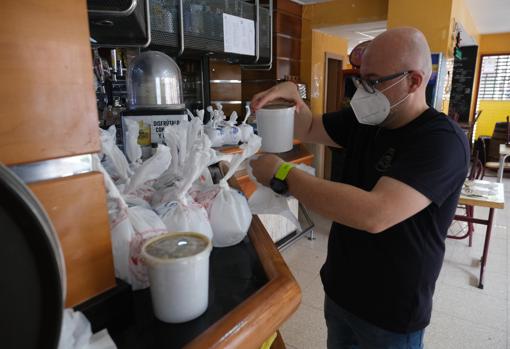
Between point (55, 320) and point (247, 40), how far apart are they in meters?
3.21

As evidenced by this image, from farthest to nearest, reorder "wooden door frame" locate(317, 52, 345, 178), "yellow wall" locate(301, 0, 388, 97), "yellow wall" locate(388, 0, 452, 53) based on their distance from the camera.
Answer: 1. "wooden door frame" locate(317, 52, 345, 178)
2. "yellow wall" locate(301, 0, 388, 97)
3. "yellow wall" locate(388, 0, 452, 53)

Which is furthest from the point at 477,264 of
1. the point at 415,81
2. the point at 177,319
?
the point at 177,319

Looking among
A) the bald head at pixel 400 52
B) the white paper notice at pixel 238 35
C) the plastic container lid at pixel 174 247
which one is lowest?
the plastic container lid at pixel 174 247

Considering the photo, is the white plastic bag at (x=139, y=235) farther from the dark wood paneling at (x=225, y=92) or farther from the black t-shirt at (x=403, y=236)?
the dark wood paneling at (x=225, y=92)

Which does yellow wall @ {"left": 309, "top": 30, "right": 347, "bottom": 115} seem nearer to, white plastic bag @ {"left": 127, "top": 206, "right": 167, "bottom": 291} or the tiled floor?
the tiled floor

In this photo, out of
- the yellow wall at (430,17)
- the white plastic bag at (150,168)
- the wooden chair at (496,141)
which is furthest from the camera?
the wooden chair at (496,141)

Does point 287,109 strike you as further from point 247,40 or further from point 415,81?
point 247,40

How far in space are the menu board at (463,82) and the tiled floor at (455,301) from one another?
4973 millimetres

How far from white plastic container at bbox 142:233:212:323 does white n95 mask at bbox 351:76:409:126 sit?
35.5 inches

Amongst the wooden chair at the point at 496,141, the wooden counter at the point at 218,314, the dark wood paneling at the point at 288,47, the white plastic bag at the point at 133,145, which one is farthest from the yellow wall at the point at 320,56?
the wooden counter at the point at 218,314

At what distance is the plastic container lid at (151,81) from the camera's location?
233 centimetres

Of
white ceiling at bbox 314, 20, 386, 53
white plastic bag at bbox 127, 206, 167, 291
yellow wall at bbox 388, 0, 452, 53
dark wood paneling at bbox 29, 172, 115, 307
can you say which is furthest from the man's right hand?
white ceiling at bbox 314, 20, 386, 53

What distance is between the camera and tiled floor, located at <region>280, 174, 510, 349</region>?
233cm

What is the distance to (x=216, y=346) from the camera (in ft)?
1.79
